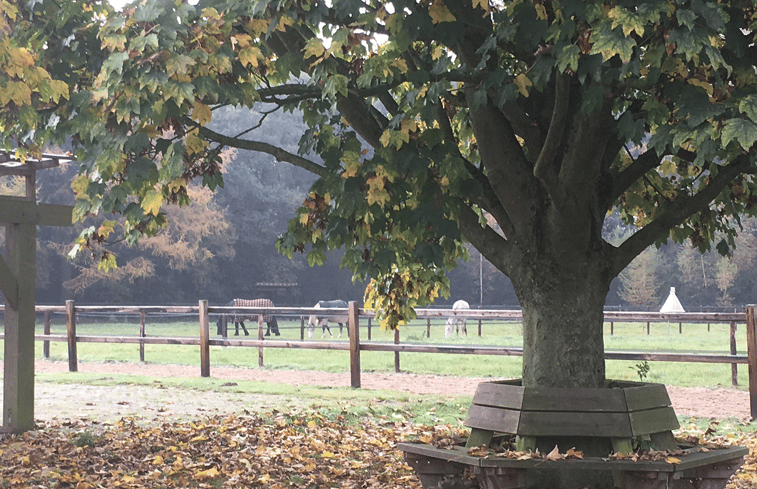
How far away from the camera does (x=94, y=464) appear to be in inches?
251

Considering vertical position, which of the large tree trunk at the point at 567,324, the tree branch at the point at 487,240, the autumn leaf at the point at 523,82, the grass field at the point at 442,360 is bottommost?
the grass field at the point at 442,360

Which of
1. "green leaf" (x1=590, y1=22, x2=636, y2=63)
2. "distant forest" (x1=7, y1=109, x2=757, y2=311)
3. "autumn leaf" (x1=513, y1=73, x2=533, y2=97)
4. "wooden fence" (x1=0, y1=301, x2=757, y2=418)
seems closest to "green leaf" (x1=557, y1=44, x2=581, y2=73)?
"green leaf" (x1=590, y1=22, x2=636, y2=63)

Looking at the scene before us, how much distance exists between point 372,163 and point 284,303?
43462 millimetres

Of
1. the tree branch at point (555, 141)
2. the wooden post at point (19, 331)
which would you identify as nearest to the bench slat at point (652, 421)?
the tree branch at point (555, 141)

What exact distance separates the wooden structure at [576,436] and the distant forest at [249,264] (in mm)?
33836

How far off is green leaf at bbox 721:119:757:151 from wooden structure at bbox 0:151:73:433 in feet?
21.2

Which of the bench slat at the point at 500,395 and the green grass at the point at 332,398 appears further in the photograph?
the green grass at the point at 332,398

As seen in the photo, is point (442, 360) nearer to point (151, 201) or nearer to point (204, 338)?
point (204, 338)

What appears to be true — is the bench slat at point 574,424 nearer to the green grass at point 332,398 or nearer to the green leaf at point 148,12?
the green leaf at point 148,12

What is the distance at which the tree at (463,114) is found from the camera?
4.06 m

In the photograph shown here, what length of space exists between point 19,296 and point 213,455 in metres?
2.73

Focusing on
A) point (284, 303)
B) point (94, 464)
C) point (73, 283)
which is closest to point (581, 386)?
point (94, 464)

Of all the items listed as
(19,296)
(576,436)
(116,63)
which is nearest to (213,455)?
(19,296)

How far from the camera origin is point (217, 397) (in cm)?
1115
